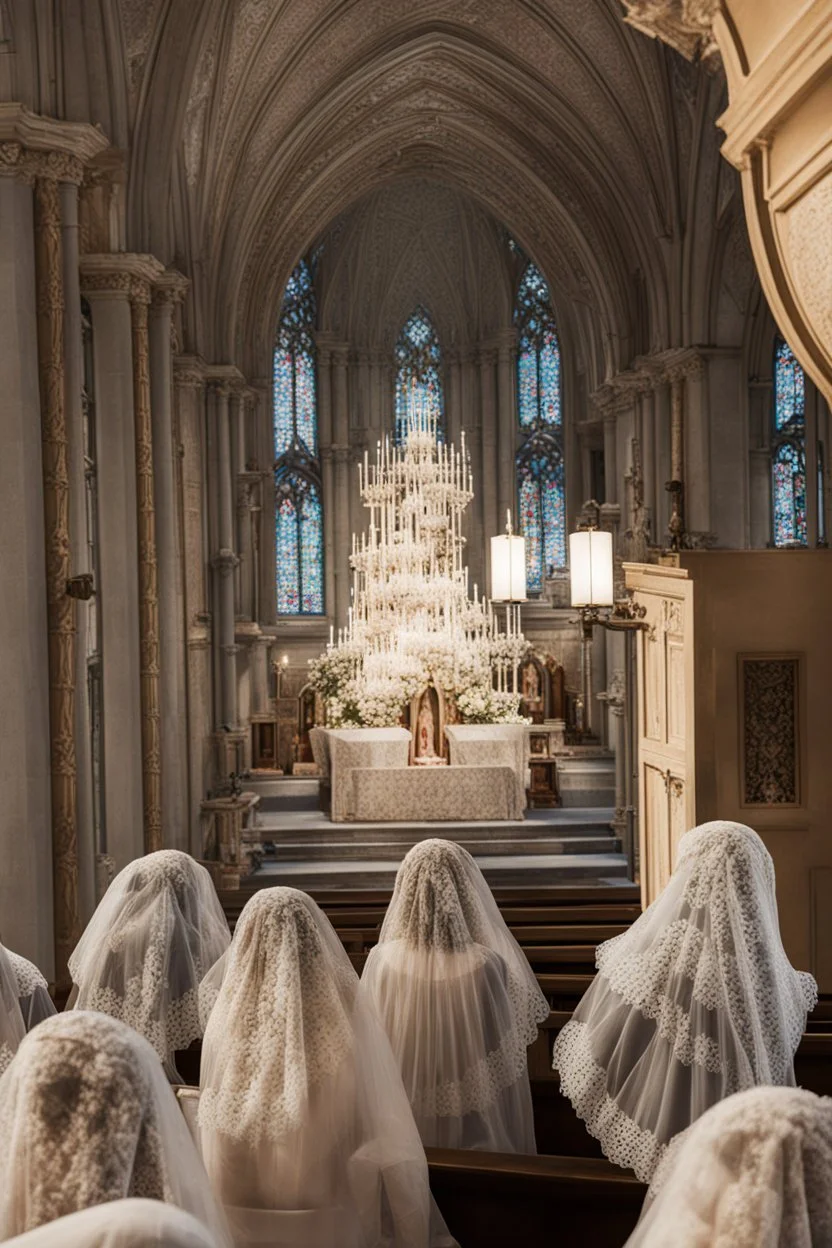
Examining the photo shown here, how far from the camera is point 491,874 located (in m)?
16.4

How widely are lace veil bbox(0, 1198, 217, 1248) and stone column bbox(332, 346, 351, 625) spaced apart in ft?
81.4

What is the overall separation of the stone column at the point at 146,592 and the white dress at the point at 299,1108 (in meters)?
8.85

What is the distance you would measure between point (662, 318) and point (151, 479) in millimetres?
8094

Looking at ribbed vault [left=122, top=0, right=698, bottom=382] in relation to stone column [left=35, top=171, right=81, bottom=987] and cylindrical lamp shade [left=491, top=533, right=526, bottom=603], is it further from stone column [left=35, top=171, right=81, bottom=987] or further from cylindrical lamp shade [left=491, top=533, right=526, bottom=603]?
stone column [left=35, top=171, right=81, bottom=987]

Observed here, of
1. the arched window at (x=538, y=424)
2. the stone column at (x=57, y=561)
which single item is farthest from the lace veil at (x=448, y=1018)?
the arched window at (x=538, y=424)


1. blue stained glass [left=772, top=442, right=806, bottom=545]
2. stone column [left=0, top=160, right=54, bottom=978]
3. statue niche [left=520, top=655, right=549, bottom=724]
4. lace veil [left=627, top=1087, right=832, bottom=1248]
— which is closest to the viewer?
lace veil [left=627, top=1087, right=832, bottom=1248]

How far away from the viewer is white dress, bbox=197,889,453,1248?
3832 millimetres

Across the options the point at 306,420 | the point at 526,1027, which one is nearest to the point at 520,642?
the point at 306,420

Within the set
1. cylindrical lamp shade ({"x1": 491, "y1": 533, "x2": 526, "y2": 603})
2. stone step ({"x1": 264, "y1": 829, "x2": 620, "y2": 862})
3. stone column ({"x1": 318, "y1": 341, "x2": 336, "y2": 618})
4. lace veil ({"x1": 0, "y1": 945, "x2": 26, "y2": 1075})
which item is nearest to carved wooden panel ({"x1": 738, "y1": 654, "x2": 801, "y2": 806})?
lace veil ({"x1": 0, "y1": 945, "x2": 26, "y2": 1075})

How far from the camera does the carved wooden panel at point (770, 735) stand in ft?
24.8

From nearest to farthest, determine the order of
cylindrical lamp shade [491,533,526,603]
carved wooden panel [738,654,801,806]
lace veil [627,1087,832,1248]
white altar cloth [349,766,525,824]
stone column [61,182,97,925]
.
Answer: lace veil [627,1087,832,1248] < carved wooden panel [738,654,801,806] < stone column [61,182,97,925] < cylindrical lamp shade [491,533,526,603] < white altar cloth [349,766,525,824]

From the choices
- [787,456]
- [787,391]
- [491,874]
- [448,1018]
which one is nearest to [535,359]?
[787,391]

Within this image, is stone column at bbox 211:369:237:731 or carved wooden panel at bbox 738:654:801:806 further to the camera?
stone column at bbox 211:369:237:731

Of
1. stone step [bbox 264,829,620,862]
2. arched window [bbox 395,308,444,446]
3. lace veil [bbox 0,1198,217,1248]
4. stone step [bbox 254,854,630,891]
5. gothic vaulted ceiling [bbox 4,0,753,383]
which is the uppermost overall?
gothic vaulted ceiling [bbox 4,0,753,383]
